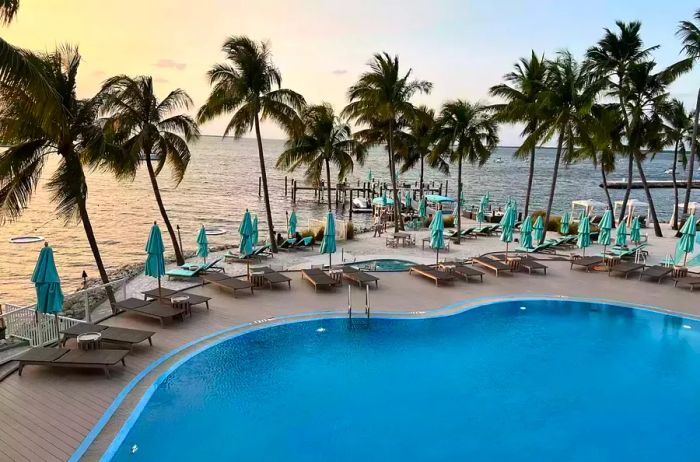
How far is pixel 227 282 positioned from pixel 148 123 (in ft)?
24.6

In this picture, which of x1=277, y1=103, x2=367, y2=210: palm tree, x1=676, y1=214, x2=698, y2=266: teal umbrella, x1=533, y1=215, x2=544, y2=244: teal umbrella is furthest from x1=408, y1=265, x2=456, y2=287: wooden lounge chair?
x1=277, y1=103, x2=367, y2=210: palm tree

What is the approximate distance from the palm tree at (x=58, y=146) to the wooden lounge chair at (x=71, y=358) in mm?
4736

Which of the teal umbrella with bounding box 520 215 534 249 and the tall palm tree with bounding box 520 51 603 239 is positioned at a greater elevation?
the tall palm tree with bounding box 520 51 603 239

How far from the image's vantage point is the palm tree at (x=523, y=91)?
84.5 feet

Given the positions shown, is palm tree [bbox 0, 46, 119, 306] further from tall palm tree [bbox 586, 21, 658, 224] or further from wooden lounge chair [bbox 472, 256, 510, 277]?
tall palm tree [bbox 586, 21, 658, 224]

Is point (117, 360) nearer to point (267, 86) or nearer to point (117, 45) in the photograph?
point (267, 86)

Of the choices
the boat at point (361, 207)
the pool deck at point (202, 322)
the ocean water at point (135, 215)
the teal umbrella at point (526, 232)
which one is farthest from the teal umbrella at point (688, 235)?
the boat at point (361, 207)

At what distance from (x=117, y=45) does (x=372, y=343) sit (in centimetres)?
Result: 2244

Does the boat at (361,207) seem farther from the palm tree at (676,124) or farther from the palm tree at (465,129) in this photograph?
the palm tree at (676,124)

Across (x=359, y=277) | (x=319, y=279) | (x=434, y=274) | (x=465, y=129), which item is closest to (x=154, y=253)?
(x=319, y=279)

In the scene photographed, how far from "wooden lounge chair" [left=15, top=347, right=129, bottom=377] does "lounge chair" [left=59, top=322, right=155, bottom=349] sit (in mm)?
623

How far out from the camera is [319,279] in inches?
698

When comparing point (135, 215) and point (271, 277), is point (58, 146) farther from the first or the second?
point (135, 215)

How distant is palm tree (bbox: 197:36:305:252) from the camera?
70.7 ft
